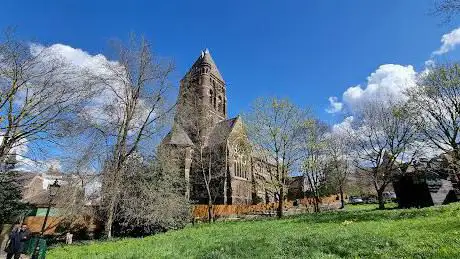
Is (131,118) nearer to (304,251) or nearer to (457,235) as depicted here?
(304,251)

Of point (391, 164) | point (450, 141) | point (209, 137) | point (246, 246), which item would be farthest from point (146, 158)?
point (209, 137)

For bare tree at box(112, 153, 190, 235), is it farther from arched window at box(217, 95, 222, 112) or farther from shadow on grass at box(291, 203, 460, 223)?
arched window at box(217, 95, 222, 112)

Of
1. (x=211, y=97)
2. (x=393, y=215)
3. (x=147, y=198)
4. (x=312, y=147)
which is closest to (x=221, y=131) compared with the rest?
(x=211, y=97)

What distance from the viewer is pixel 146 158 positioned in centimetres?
2492

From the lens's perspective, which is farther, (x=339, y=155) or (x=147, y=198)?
(x=339, y=155)

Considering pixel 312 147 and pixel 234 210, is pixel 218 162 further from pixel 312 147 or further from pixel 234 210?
pixel 312 147

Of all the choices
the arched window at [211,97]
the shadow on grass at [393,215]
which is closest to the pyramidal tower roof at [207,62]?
the arched window at [211,97]

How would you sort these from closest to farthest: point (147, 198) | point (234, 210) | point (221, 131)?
point (147, 198) < point (234, 210) < point (221, 131)

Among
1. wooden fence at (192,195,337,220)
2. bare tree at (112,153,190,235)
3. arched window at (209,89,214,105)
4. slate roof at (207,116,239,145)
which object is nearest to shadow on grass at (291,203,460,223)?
bare tree at (112,153,190,235)

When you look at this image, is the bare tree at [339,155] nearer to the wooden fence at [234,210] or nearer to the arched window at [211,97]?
the wooden fence at [234,210]

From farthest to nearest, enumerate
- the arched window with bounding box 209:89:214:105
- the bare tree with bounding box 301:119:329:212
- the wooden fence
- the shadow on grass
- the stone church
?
the arched window with bounding box 209:89:214:105
the wooden fence
the stone church
the bare tree with bounding box 301:119:329:212
the shadow on grass

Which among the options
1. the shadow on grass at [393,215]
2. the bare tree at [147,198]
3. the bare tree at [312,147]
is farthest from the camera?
the bare tree at [312,147]

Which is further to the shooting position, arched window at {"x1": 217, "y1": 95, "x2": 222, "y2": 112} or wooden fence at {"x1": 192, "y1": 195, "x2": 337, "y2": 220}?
arched window at {"x1": 217, "y1": 95, "x2": 222, "y2": 112}

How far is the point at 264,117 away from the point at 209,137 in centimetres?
2191
